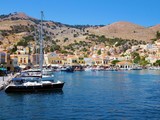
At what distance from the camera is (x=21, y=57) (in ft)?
464

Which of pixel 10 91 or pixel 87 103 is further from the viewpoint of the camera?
pixel 10 91

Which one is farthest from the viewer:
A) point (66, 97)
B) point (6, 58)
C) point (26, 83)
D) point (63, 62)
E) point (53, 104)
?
point (63, 62)

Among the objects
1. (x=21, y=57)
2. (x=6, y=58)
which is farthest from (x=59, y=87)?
(x=21, y=57)

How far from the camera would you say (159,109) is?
128ft

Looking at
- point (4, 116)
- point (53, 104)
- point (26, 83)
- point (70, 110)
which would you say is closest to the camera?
point (4, 116)

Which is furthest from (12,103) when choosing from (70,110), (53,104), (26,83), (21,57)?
(21,57)

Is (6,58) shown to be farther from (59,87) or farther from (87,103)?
(87,103)

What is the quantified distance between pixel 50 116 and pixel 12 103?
9043mm

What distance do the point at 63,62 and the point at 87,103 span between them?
14872 cm

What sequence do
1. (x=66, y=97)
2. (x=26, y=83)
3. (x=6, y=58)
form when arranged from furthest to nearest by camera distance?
1. (x=6, y=58)
2. (x=26, y=83)
3. (x=66, y=97)

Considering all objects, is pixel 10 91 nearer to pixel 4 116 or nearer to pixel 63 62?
pixel 4 116

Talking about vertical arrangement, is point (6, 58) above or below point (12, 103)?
above

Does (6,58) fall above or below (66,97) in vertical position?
above

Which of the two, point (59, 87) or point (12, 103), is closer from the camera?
point (12, 103)
